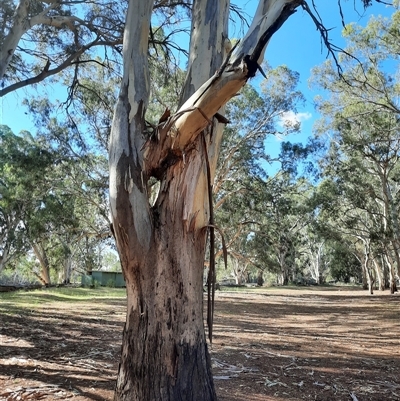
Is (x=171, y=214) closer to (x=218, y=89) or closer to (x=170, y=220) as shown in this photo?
(x=170, y=220)

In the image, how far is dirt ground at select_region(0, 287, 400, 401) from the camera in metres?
3.35

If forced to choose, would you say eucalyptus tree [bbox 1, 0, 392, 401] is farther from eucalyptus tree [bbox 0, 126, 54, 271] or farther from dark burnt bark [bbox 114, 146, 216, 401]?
eucalyptus tree [bbox 0, 126, 54, 271]

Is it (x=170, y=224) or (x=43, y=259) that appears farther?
(x=43, y=259)

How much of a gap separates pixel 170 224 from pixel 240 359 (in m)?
2.95

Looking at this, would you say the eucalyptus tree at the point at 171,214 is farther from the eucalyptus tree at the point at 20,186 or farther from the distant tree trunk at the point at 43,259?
the distant tree trunk at the point at 43,259

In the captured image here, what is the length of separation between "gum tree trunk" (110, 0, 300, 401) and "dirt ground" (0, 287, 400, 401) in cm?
105

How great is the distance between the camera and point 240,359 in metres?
4.70

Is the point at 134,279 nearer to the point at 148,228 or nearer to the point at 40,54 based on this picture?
the point at 148,228

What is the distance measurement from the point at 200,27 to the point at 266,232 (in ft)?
68.0

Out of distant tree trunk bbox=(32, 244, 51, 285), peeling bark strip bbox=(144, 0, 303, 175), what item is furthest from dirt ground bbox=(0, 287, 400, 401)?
distant tree trunk bbox=(32, 244, 51, 285)

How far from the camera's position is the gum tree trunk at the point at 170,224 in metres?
2.21

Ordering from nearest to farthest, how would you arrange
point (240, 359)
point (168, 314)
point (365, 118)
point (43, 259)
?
1. point (168, 314)
2. point (240, 359)
3. point (365, 118)
4. point (43, 259)

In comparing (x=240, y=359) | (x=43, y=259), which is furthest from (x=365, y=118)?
(x=43, y=259)

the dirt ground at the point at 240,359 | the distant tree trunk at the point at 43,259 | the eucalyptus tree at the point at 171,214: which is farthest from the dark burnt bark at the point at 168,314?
the distant tree trunk at the point at 43,259
